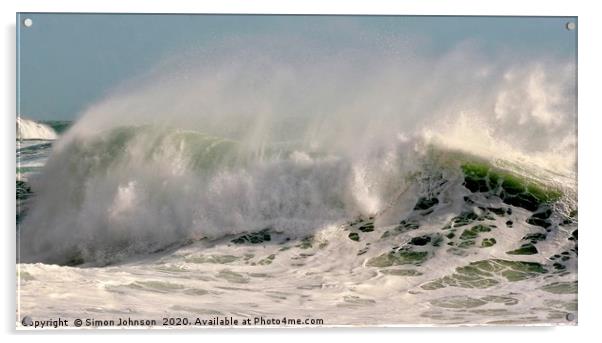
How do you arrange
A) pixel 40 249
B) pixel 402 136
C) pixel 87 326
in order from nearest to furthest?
pixel 87 326, pixel 40 249, pixel 402 136

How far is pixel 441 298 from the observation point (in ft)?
18.1

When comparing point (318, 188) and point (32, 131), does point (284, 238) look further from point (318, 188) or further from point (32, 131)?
point (32, 131)

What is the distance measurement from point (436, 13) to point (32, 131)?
3.05 m

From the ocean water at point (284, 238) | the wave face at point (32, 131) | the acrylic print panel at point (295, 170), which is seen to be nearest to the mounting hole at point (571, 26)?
the acrylic print panel at point (295, 170)

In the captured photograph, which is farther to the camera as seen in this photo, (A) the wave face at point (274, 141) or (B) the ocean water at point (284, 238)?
(A) the wave face at point (274, 141)

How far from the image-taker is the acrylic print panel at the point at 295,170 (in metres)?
5.39

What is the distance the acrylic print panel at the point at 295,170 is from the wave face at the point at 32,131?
0.02m

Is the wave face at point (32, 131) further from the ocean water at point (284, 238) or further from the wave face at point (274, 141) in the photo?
the wave face at point (274, 141)

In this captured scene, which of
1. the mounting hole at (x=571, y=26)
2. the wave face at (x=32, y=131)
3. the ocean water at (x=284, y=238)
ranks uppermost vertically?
the mounting hole at (x=571, y=26)

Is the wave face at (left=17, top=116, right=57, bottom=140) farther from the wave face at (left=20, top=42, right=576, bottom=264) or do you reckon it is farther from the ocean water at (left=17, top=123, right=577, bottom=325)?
the wave face at (left=20, top=42, right=576, bottom=264)
